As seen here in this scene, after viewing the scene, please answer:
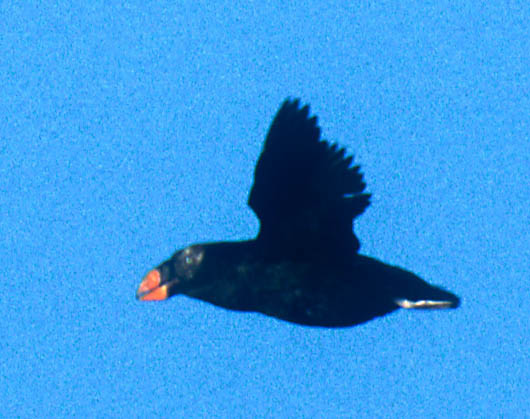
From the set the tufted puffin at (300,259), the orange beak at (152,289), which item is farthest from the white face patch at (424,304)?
the orange beak at (152,289)

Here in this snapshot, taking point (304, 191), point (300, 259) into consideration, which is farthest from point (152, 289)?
point (304, 191)

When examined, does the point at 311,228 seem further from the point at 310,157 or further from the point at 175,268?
the point at 175,268

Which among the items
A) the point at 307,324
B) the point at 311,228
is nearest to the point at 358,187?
the point at 311,228

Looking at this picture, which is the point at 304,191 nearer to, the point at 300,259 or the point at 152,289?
the point at 300,259

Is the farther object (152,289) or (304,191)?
(152,289)

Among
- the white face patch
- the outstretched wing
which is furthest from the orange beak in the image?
the white face patch

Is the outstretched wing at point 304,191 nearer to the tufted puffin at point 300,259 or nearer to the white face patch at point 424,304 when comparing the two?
the tufted puffin at point 300,259
